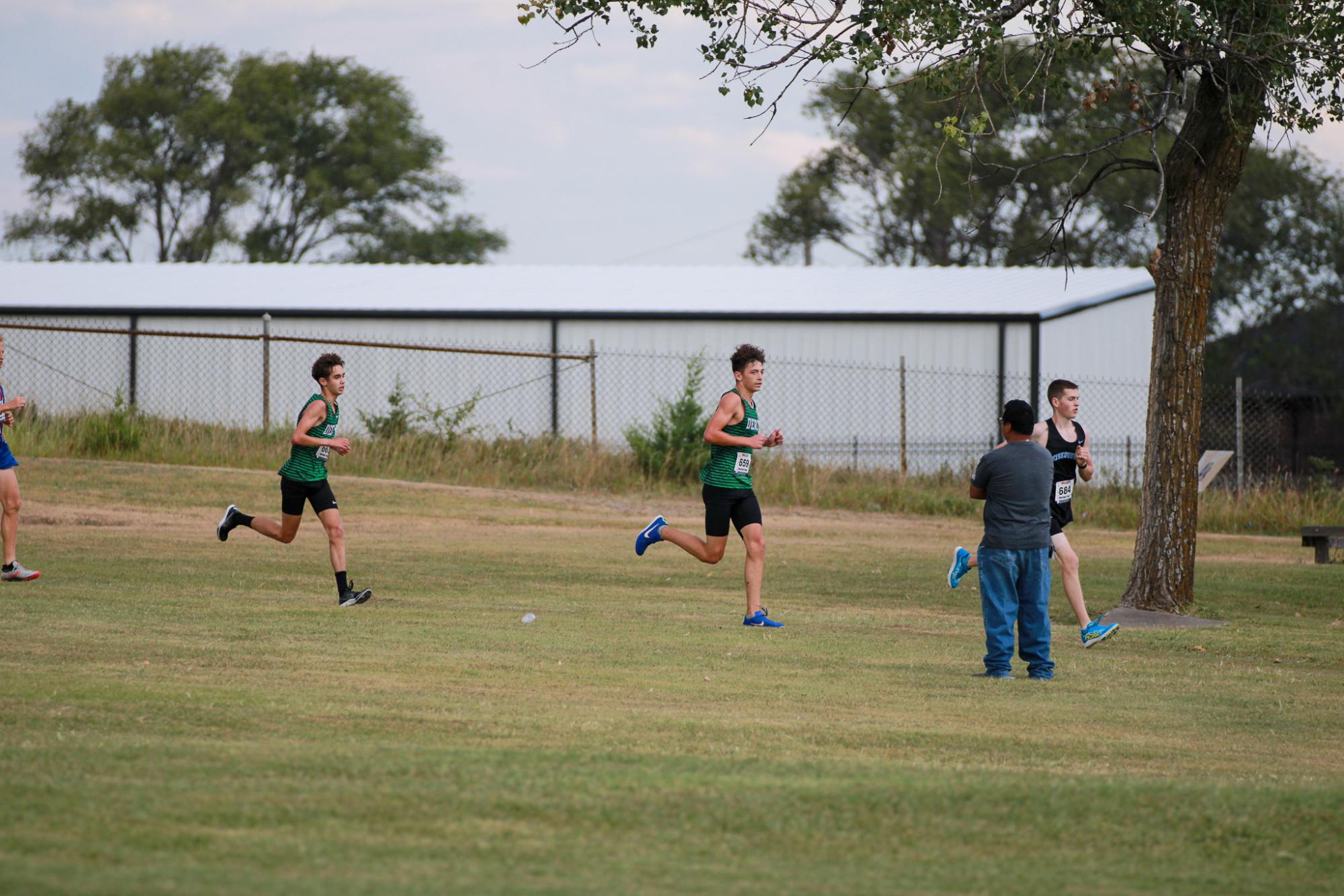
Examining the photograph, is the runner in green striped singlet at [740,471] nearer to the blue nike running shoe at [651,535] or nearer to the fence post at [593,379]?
the blue nike running shoe at [651,535]

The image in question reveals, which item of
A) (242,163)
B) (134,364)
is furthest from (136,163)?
(134,364)

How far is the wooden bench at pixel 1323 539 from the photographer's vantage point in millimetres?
15930

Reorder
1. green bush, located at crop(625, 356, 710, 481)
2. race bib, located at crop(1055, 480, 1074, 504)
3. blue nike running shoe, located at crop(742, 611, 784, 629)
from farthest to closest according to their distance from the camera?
green bush, located at crop(625, 356, 710, 481) < blue nike running shoe, located at crop(742, 611, 784, 629) < race bib, located at crop(1055, 480, 1074, 504)

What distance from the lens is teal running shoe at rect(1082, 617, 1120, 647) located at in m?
9.85

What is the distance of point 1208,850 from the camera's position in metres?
4.75

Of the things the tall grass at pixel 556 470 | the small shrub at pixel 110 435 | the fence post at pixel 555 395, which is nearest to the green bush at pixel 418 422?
the tall grass at pixel 556 470

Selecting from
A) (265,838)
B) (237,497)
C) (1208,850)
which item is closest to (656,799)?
(265,838)

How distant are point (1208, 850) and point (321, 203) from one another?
188 ft

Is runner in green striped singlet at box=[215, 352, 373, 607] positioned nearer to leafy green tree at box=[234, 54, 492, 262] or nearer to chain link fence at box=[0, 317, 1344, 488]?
chain link fence at box=[0, 317, 1344, 488]

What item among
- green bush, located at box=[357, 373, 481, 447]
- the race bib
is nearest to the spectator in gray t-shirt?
the race bib

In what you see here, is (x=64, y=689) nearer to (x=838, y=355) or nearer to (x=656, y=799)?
(x=656, y=799)

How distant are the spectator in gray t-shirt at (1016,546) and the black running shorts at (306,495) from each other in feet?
16.5

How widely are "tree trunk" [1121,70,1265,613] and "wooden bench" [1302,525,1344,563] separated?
454 cm

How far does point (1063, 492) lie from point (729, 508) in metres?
2.29
